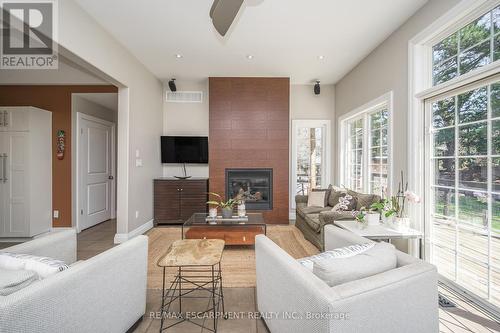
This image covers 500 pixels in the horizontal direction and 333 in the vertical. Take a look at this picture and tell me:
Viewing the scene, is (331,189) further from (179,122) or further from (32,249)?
(32,249)

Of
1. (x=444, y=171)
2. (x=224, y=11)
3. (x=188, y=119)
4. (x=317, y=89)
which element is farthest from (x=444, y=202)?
(x=188, y=119)

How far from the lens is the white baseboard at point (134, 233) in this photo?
358cm

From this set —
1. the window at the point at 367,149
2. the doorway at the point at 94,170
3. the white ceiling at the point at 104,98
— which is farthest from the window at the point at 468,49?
the doorway at the point at 94,170

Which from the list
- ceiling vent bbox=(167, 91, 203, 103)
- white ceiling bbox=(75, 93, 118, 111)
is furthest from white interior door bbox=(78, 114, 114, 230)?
ceiling vent bbox=(167, 91, 203, 103)

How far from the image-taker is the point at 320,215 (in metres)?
3.03

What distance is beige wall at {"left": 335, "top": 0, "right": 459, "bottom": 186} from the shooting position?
2.49 metres

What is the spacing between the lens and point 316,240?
3.27 metres

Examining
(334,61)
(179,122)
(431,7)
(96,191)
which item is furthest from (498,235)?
(96,191)

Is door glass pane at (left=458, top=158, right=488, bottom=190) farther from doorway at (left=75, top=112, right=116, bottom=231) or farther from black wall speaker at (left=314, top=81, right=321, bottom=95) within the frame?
doorway at (left=75, top=112, right=116, bottom=231)

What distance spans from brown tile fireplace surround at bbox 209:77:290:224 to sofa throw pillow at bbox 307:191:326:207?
25.2 inches

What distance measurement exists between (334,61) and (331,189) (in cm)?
221

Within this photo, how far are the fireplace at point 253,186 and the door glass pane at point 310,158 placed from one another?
0.81m

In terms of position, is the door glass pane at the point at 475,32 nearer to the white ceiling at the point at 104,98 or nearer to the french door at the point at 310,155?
the french door at the point at 310,155

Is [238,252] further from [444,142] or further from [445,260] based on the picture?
[444,142]
